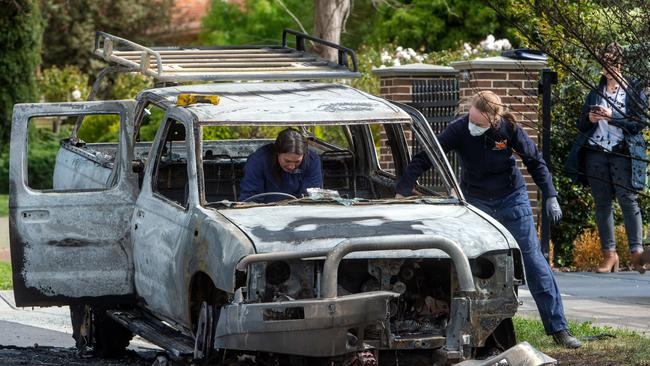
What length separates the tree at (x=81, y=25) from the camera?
3559cm

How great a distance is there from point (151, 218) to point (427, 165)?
1.73 m

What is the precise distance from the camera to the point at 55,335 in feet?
35.1

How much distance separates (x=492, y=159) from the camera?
8.94 metres

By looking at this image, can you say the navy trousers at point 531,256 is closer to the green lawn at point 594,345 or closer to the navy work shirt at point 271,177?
the green lawn at point 594,345

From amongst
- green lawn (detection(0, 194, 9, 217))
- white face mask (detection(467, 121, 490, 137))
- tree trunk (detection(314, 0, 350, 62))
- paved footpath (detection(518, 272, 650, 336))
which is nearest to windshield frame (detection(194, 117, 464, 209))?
white face mask (detection(467, 121, 490, 137))

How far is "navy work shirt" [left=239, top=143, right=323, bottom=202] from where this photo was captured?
27.5ft

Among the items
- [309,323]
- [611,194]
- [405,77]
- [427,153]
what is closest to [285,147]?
[427,153]

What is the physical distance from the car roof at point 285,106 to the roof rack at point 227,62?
0.33 ft

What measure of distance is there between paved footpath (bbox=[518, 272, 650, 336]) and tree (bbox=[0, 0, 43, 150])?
15.6 metres

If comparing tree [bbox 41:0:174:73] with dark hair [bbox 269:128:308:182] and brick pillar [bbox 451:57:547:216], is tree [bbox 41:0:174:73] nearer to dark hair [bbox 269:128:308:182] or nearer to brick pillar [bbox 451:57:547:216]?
brick pillar [bbox 451:57:547:216]

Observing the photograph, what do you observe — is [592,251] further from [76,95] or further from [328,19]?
[76,95]

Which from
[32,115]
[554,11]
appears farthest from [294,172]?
[554,11]

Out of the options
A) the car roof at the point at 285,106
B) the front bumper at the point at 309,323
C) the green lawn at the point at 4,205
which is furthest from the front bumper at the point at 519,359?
the green lawn at the point at 4,205

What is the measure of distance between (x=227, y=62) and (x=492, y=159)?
1.94m
